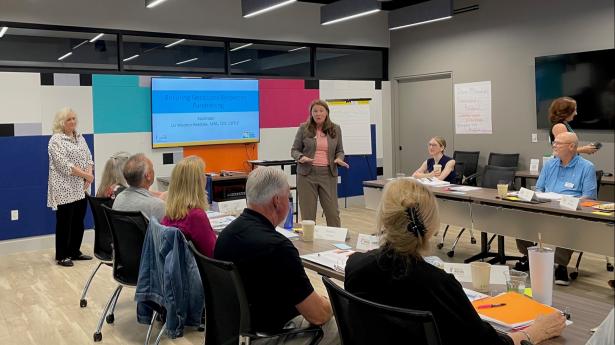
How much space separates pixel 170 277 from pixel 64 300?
1.72m

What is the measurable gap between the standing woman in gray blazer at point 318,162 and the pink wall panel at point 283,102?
7.68 ft

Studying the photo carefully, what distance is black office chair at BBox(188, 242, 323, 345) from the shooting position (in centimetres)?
190

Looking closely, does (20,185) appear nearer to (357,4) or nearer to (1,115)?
(1,115)

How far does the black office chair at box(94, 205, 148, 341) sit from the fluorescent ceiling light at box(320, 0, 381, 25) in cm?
464

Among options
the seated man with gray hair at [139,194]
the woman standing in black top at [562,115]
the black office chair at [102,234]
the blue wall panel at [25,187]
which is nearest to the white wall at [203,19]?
the blue wall panel at [25,187]

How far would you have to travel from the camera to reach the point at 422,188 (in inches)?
63.6

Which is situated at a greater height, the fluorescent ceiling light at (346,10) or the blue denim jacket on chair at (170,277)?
the fluorescent ceiling light at (346,10)

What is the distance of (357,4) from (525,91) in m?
2.33

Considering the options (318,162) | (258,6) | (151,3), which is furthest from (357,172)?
(151,3)

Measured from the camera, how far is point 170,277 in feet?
9.34

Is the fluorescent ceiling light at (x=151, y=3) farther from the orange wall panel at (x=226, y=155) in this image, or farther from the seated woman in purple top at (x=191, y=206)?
the seated woman in purple top at (x=191, y=206)

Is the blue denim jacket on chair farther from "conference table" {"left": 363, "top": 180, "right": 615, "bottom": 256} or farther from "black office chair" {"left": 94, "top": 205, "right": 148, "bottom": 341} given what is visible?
"conference table" {"left": 363, "top": 180, "right": 615, "bottom": 256}

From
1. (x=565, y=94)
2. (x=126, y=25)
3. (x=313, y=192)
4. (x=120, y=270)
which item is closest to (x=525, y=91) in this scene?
(x=565, y=94)

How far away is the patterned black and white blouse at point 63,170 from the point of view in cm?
505
